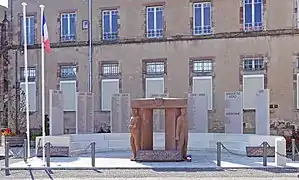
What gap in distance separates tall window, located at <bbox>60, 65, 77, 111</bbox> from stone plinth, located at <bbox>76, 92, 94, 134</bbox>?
6013 millimetres

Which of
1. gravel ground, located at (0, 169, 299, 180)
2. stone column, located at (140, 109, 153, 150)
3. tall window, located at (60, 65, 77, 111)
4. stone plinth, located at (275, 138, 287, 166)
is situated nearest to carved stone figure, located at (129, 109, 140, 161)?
stone column, located at (140, 109, 153, 150)

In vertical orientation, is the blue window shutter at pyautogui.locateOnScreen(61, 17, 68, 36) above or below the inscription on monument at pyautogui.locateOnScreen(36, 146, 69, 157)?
above

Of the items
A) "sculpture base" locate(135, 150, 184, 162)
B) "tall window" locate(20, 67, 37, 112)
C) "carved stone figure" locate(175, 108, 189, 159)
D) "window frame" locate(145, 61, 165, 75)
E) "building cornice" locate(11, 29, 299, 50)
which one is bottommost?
"sculpture base" locate(135, 150, 184, 162)

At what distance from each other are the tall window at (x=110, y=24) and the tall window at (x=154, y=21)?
2066mm

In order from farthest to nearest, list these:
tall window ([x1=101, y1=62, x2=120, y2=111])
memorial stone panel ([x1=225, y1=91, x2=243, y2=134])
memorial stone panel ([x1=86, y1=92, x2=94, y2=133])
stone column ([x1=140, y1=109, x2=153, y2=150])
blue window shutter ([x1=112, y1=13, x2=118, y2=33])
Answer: blue window shutter ([x1=112, y1=13, x2=118, y2=33])
tall window ([x1=101, y1=62, x2=120, y2=111])
memorial stone panel ([x1=86, y1=92, x2=94, y2=133])
memorial stone panel ([x1=225, y1=91, x2=243, y2=134])
stone column ([x1=140, y1=109, x2=153, y2=150])

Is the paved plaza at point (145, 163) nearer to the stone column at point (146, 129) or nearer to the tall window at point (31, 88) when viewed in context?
the stone column at point (146, 129)

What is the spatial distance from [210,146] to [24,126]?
48.7 feet

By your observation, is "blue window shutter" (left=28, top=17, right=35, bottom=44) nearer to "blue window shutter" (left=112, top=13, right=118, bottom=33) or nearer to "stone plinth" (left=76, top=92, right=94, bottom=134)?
"blue window shutter" (left=112, top=13, right=118, bottom=33)

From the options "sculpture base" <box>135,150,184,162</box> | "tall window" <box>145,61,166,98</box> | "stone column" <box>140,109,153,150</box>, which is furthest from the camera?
"tall window" <box>145,61,166,98</box>

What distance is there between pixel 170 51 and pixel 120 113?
5.97 metres

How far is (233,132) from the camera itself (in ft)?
73.6

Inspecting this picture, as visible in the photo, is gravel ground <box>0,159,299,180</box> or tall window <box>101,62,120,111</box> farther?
tall window <box>101,62,120,111</box>

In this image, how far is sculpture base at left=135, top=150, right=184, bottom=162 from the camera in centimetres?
1670

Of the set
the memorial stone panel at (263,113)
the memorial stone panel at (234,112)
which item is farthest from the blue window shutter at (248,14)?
the memorial stone panel at (263,113)
